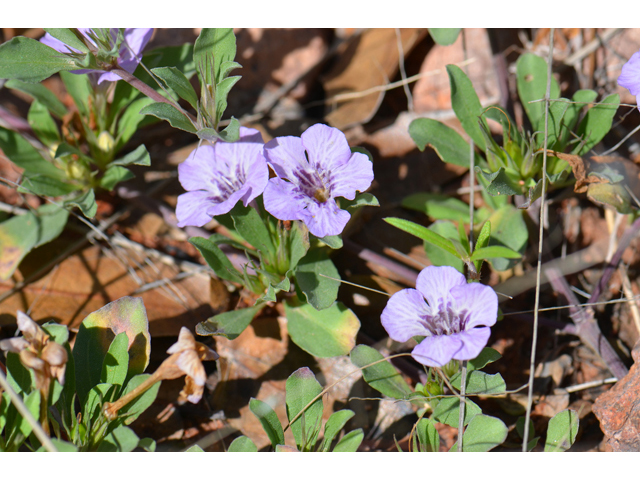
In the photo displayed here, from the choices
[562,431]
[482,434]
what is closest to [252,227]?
[482,434]

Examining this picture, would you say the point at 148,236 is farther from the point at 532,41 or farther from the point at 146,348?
the point at 532,41

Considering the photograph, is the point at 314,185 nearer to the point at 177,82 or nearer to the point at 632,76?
the point at 177,82

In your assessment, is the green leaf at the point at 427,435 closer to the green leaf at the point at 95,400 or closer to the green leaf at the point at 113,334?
the green leaf at the point at 113,334

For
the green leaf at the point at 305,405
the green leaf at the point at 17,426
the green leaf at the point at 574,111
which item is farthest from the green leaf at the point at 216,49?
the green leaf at the point at 574,111

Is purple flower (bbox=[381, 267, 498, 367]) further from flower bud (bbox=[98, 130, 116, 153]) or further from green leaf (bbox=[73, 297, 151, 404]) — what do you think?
flower bud (bbox=[98, 130, 116, 153])

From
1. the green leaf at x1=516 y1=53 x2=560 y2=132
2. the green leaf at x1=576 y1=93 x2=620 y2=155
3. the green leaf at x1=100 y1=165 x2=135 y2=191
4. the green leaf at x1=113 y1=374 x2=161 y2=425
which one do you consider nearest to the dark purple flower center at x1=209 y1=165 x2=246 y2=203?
the green leaf at x1=100 y1=165 x2=135 y2=191

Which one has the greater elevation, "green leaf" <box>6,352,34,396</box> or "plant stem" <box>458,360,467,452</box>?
"green leaf" <box>6,352,34,396</box>

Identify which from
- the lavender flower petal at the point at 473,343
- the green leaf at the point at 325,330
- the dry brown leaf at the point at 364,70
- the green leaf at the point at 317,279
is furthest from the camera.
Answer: the dry brown leaf at the point at 364,70
